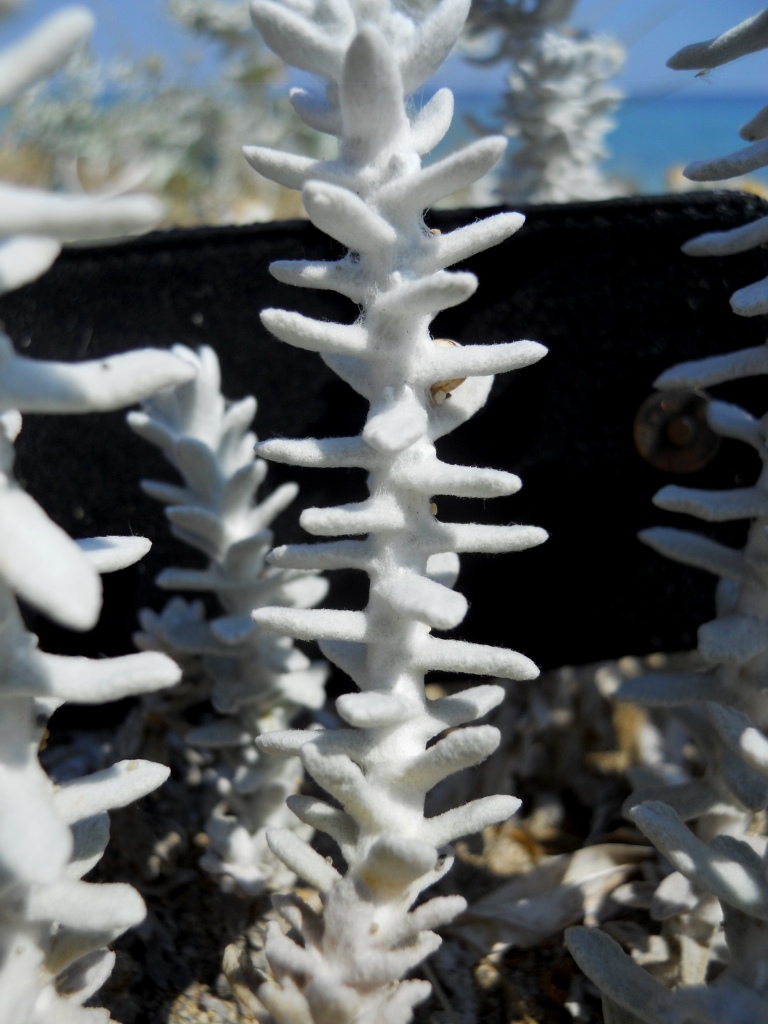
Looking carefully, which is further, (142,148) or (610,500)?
(142,148)

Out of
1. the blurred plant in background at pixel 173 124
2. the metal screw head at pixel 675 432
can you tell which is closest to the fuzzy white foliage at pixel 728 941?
the metal screw head at pixel 675 432

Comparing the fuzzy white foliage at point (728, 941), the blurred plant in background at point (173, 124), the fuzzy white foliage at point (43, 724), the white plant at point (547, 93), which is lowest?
the fuzzy white foliage at point (728, 941)

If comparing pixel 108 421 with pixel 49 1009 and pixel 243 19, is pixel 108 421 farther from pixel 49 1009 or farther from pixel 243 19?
pixel 243 19

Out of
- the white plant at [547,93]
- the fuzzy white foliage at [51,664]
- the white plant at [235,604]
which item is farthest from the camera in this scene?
the white plant at [547,93]

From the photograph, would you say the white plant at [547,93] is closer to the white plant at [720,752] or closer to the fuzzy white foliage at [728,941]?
the white plant at [720,752]

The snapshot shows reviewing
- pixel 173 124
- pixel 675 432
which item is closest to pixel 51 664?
pixel 675 432

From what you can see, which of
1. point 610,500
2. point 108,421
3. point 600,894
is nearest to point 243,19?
point 108,421
